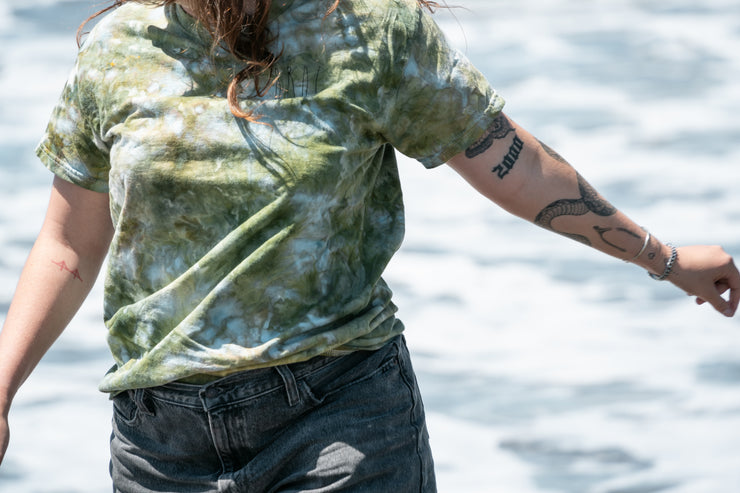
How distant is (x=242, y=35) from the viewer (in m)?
1.70

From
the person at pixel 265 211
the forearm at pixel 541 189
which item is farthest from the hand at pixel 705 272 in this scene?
the person at pixel 265 211

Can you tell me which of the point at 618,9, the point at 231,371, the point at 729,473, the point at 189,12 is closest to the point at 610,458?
the point at 729,473

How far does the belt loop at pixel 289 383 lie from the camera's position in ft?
5.72

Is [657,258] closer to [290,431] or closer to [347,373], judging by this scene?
[347,373]

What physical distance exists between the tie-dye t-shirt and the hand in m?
0.59

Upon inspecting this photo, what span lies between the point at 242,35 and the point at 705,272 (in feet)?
3.39

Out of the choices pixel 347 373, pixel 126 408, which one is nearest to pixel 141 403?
pixel 126 408

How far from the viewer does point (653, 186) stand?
20.0 ft

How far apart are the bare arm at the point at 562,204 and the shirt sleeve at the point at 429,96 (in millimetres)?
52

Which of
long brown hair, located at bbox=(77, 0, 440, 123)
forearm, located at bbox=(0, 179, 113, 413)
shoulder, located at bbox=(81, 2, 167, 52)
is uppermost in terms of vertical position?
shoulder, located at bbox=(81, 2, 167, 52)

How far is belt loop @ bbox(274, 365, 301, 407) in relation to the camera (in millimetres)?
1743

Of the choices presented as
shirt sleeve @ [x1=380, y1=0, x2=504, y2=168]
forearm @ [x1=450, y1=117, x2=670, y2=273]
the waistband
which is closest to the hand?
forearm @ [x1=450, y1=117, x2=670, y2=273]

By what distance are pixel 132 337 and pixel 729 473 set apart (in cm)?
254

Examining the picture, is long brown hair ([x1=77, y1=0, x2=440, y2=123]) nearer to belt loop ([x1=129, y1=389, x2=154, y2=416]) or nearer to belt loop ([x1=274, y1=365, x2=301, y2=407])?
belt loop ([x1=274, y1=365, x2=301, y2=407])
